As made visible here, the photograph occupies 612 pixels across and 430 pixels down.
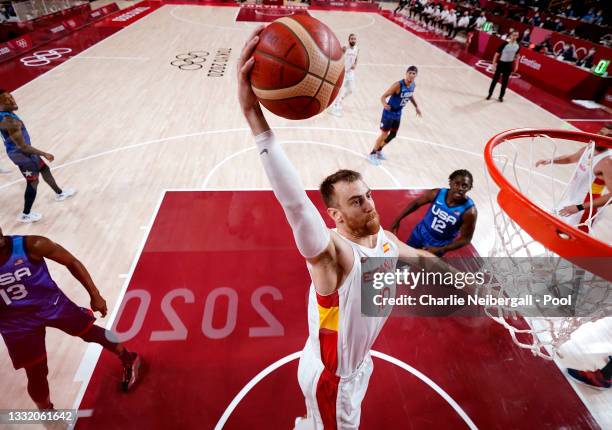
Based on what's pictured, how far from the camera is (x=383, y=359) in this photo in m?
3.34

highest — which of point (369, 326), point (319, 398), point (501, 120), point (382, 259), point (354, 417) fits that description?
point (382, 259)

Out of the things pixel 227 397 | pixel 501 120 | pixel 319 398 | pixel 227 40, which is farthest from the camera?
pixel 227 40

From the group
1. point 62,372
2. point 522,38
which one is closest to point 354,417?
point 62,372

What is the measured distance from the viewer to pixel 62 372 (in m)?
3.13

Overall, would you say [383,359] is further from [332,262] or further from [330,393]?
[332,262]

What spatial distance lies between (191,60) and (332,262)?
12.4 metres

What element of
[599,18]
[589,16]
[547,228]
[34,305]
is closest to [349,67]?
[547,228]

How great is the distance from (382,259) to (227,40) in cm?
1481

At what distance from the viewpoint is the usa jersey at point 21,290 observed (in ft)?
7.22

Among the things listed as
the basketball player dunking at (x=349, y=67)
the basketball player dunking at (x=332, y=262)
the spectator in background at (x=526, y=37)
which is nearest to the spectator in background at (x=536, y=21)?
the spectator in background at (x=526, y=37)

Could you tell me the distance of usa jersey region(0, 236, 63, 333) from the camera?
2.20 meters

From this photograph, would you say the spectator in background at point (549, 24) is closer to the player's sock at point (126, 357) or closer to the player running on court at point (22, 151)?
the player running on court at point (22, 151)

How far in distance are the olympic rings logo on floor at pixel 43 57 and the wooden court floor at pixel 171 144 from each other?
90 centimetres

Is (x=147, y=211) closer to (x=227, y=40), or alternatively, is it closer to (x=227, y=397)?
(x=227, y=397)
